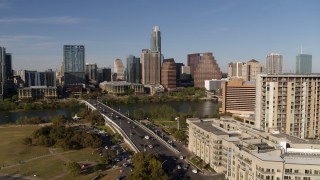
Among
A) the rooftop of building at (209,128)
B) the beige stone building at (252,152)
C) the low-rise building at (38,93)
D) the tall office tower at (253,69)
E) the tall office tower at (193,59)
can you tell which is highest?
the tall office tower at (193,59)

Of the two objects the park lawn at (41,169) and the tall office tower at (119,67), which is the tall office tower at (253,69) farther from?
the tall office tower at (119,67)

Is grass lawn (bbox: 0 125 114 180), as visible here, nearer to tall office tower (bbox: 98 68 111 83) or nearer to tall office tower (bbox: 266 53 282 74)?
tall office tower (bbox: 266 53 282 74)

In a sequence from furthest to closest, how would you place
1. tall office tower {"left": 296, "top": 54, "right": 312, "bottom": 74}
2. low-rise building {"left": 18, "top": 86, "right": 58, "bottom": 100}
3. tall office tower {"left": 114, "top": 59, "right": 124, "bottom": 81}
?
tall office tower {"left": 114, "top": 59, "right": 124, "bottom": 81}, tall office tower {"left": 296, "top": 54, "right": 312, "bottom": 74}, low-rise building {"left": 18, "top": 86, "right": 58, "bottom": 100}

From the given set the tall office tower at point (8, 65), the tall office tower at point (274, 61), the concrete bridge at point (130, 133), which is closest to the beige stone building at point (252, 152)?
the concrete bridge at point (130, 133)

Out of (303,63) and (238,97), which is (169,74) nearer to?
(303,63)

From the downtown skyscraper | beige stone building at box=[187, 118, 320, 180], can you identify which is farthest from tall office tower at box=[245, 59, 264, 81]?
beige stone building at box=[187, 118, 320, 180]

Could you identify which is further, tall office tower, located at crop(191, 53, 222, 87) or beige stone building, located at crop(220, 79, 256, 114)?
tall office tower, located at crop(191, 53, 222, 87)

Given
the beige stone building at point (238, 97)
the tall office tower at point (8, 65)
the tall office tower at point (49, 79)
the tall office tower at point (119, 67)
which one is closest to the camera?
the beige stone building at point (238, 97)
